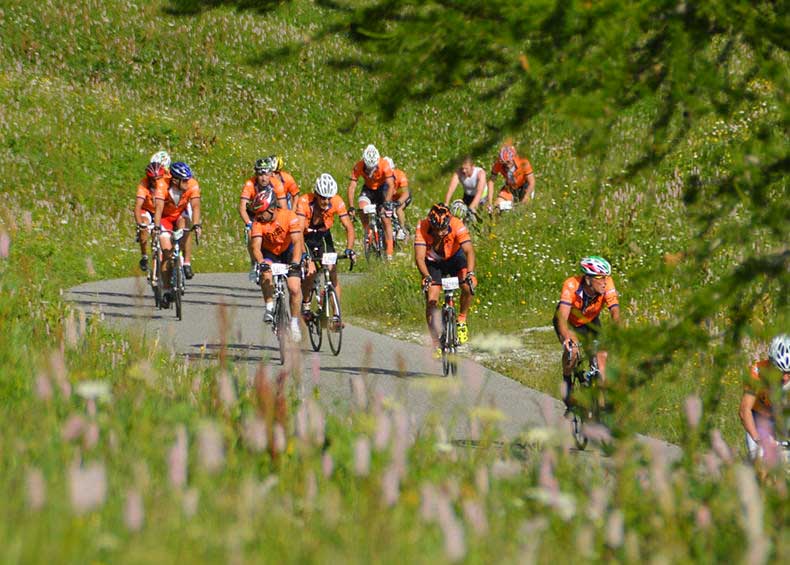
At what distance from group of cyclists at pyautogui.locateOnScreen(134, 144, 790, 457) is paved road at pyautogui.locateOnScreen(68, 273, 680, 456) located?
571 millimetres

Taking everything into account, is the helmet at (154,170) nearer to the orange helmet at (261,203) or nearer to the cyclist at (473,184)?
the orange helmet at (261,203)

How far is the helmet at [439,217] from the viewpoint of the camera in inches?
599

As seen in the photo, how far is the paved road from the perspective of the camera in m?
12.5

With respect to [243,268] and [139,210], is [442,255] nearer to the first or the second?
[139,210]

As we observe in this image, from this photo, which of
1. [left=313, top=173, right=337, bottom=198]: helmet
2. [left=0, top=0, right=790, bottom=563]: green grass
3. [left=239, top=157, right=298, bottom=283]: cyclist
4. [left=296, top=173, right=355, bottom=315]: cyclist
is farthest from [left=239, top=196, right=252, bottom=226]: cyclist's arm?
[left=0, top=0, right=790, bottom=563]: green grass

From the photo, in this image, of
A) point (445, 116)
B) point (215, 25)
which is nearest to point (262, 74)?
point (215, 25)

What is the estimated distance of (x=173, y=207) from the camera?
2031 cm

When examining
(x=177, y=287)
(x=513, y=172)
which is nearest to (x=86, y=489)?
(x=177, y=287)

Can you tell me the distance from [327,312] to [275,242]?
130 cm

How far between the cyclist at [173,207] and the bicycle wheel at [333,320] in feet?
12.4

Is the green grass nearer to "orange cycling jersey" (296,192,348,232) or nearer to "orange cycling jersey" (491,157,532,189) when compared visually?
"orange cycling jersey" (491,157,532,189)

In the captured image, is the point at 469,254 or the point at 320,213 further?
the point at 320,213

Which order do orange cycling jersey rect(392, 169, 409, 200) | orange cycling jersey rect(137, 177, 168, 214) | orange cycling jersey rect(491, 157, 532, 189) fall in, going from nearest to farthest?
orange cycling jersey rect(137, 177, 168, 214) < orange cycling jersey rect(491, 157, 532, 189) < orange cycling jersey rect(392, 169, 409, 200)

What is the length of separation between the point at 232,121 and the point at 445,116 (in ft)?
22.4
